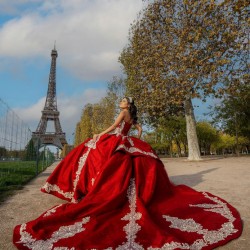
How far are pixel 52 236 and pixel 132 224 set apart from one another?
109cm

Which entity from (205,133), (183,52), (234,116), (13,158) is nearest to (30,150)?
(13,158)

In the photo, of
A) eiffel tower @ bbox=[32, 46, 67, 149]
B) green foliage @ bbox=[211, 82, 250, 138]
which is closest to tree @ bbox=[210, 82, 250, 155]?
green foliage @ bbox=[211, 82, 250, 138]

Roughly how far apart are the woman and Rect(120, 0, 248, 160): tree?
12.8 meters

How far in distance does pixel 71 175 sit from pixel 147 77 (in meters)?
17.6

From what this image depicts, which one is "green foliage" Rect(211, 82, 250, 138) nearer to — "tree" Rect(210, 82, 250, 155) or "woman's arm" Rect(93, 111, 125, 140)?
"tree" Rect(210, 82, 250, 155)

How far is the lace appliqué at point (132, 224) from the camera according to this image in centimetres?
355

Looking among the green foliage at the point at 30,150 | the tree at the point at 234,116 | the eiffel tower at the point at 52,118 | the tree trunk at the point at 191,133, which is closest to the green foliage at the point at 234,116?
the tree at the point at 234,116

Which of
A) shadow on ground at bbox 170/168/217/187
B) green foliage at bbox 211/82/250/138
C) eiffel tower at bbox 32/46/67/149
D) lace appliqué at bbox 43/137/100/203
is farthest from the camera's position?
eiffel tower at bbox 32/46/67/149

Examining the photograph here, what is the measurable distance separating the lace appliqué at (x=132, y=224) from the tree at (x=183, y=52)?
13650 millimetres

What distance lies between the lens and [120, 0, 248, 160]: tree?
60.3 ft

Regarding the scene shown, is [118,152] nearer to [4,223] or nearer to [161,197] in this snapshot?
[161,197]

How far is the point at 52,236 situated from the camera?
12.5ft

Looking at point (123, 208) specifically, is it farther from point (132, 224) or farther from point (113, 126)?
point (113, 126)

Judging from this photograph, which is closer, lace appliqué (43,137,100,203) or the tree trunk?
lace appliqué (43,137,100,203)
